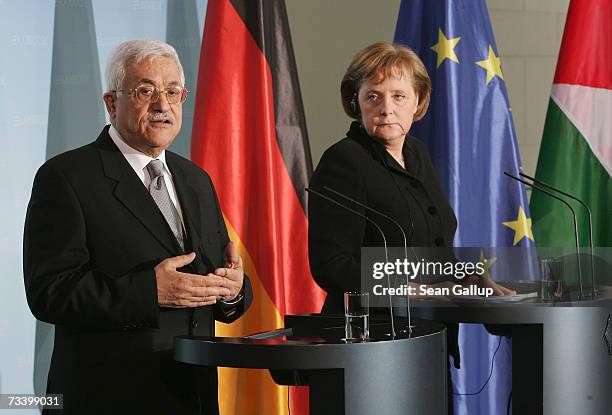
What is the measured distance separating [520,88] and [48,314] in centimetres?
304

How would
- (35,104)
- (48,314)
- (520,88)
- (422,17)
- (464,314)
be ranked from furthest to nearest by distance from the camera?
(520,88)
(422,17)
(35,104)
(464,314)
(48,314)

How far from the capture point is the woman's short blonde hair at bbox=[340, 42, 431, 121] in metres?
2.66

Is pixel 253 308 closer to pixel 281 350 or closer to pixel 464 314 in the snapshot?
pixel 464 314

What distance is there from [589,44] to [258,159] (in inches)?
62.7

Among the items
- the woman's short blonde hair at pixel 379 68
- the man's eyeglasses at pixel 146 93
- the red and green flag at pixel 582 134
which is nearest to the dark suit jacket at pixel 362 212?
the woman's short blonde hair at pixel 379 68

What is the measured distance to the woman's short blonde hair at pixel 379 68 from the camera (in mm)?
2658

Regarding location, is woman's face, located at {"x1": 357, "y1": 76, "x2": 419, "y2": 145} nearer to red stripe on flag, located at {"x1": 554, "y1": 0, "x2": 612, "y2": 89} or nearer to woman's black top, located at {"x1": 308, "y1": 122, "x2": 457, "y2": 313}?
woman's black top, located at {"x1": 308, "y1": 122, "x2": 457, "y2": 313}

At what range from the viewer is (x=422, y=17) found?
145 inches

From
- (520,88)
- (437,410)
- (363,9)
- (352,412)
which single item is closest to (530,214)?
(520,88)

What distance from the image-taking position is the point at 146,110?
2139mm

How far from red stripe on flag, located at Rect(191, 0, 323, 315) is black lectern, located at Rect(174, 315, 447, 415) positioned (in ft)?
4.29

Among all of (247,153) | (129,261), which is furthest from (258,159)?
(129,261)

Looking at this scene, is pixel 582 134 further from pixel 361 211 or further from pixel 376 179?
pixel 361 211

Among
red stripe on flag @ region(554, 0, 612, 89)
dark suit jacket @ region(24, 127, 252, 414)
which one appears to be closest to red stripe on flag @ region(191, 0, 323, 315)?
dark suit jacket @ region(24, 127, 252, 414)
